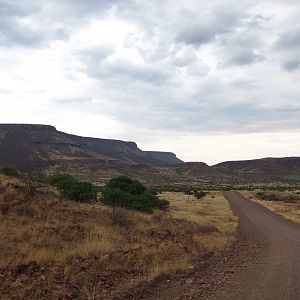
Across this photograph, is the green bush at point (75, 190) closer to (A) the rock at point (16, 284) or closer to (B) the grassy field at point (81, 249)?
(B) the grassy field at point (81, 249)

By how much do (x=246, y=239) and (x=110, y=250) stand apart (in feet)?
32.1

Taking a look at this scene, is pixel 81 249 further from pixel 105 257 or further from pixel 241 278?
pixel 241 278

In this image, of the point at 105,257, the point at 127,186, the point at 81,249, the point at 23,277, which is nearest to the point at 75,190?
the point at 127,186

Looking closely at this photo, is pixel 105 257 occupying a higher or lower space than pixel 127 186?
lower

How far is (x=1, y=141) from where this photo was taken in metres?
170

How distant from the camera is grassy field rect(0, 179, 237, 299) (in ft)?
33.5

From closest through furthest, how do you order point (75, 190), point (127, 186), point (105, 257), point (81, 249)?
point (105, 257), point (81, 249), point (75, 190), point (127, 186)

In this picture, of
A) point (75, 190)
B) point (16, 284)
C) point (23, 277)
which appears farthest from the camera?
point (75, 190)

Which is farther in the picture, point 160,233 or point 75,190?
point 75,190

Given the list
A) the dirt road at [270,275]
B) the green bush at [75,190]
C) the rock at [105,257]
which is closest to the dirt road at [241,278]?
the dirt road at [270,275]

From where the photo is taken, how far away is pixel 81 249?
554 inches

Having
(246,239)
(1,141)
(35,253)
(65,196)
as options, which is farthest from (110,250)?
(1,141)

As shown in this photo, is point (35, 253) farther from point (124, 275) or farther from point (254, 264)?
point (254, 264)

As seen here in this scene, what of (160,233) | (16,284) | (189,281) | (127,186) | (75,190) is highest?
(75,190)
